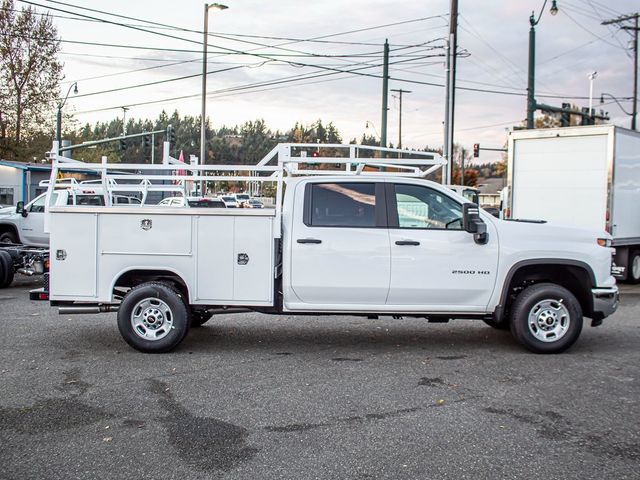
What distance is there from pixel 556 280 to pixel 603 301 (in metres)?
0.56

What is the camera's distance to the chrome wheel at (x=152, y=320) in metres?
7.46

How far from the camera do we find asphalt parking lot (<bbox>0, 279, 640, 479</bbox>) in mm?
4449

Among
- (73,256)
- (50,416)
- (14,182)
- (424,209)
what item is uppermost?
(14,182)

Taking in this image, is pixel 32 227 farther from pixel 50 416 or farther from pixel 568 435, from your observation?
pixel 568 435

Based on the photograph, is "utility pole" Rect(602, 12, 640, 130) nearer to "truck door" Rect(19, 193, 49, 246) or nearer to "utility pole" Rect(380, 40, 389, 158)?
"utility pole" Rect(380, 40, 389, 158)

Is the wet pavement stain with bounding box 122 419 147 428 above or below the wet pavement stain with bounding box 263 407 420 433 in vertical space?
below

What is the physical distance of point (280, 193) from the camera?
7484 millimetres

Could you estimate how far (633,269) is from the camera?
1499cm

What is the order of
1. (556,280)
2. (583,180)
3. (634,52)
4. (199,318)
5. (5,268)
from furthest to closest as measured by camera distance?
(634,52) → (583,180) → (5,268) → (199,318) → (556,280)

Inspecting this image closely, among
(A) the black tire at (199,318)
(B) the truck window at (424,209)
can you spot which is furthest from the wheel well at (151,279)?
(B) the truck window at (424,209)

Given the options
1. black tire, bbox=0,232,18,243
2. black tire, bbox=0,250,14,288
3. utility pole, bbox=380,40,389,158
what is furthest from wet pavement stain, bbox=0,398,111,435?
utility pole, bbox=380,40,389,158

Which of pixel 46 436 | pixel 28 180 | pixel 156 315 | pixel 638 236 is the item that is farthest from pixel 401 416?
pixel 28 180

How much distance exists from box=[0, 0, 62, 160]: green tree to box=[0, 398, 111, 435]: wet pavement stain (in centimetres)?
3425

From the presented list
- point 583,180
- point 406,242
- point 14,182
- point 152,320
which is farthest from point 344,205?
point 14,182
